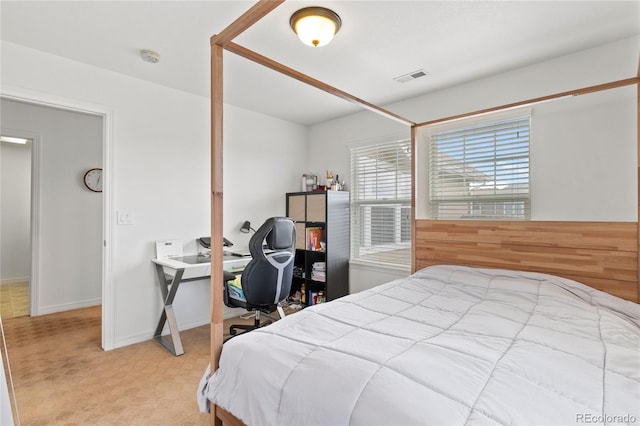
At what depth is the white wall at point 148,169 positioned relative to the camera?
8.46 ft

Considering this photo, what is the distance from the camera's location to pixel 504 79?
270 centimetres

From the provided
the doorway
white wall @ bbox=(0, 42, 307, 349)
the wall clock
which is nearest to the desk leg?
white wall @ bbox=(0, 42, 307, 349)

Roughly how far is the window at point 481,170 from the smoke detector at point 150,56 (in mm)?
2563

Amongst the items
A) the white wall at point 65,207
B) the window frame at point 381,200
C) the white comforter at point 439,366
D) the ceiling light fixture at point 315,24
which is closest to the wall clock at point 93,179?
the white wall at point 65,207

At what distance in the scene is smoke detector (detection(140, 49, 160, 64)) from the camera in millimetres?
2437

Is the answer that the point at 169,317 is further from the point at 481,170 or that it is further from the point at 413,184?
the point at 481,170

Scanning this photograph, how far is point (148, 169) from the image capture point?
3021 millimetres

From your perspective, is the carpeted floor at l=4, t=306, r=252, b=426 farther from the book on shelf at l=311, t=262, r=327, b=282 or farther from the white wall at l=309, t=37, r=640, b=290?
the white wall at l=309, t=37, r=640, b=290

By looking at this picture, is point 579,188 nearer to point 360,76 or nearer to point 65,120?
point 360,76

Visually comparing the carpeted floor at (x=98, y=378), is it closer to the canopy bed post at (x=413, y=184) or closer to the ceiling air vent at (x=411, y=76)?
the canopy bed post at (x=413, y=184)

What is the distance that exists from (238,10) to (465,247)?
2.46m

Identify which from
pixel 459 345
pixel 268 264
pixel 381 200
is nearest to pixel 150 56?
pixel 268 264

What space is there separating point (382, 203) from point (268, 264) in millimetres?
1660

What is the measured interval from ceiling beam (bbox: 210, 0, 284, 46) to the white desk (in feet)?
6.06
